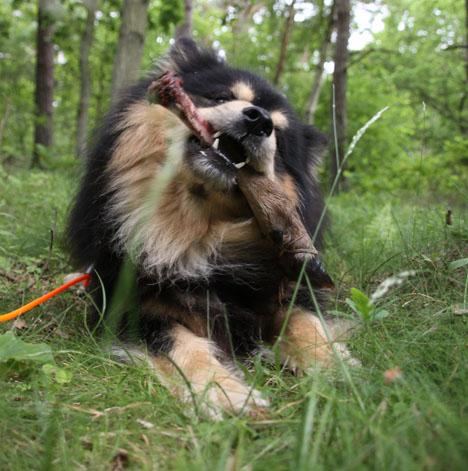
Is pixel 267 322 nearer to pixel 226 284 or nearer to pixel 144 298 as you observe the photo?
pixel 226 284

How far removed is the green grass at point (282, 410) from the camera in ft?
4.20

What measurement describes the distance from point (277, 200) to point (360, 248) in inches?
61.1

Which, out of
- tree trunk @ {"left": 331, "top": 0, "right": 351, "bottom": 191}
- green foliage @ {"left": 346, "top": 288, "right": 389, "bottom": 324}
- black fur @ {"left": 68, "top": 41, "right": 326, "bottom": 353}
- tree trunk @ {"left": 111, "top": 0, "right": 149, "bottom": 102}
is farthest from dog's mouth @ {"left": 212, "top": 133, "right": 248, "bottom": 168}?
tree trunk @ {"left": 331, "top": 0, "right": 351, "bottom": 191}

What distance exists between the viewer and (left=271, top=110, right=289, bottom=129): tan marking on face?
329cm

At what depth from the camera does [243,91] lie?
10.6 ft

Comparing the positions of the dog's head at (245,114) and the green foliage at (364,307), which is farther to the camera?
the dog's head at (245,114)

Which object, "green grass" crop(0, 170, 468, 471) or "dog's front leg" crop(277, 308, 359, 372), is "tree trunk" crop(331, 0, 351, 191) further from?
"green grass" crop(0, 170, 468, 471)

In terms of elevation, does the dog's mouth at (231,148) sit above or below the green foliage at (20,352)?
above

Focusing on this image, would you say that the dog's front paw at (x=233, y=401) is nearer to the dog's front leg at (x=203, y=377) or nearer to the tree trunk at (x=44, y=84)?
the dog's front leg at (x=203, y=377)

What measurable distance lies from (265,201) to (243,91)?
2.99 ft

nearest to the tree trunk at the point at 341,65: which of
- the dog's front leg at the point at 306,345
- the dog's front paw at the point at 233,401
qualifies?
the dog's front leg at the point at 306,345

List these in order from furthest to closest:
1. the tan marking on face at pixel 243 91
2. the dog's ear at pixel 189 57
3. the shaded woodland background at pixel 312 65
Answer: the shaded woodland background at pixel 312 65 → the dog's ear at pixel 189 57 → the tan marking on face at pixel 243 91

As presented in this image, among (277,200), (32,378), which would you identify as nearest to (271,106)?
(277,200)

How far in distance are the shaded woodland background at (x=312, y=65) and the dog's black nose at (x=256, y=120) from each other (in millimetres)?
3426
